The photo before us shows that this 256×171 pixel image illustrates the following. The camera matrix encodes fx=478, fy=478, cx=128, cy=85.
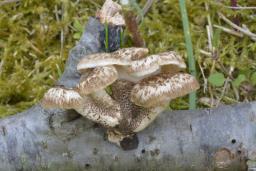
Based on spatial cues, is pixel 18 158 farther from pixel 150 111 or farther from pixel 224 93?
pixel 224 93

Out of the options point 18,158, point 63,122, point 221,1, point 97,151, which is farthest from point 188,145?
point 221,1

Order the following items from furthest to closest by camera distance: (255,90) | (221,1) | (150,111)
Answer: (221,1) < (255,90) < (150,111)

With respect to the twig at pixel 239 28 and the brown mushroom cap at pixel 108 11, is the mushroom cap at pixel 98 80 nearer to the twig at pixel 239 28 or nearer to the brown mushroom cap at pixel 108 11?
the brown mushroom cap at pixel 108 11

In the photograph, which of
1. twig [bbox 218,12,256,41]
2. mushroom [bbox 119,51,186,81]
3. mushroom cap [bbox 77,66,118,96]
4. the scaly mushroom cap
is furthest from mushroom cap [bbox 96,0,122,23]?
twig [bbox 218,12,256,41]

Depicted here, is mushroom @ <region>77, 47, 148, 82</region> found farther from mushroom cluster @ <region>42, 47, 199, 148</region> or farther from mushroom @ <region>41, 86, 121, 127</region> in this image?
mushroom @ <region>41, 86, 121, 127</region>

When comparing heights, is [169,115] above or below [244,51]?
below

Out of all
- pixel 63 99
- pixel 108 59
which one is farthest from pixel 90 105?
pixel 108 59

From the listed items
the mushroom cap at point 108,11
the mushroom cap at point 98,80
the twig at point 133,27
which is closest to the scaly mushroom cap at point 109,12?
the mushroom cap at point 108,11

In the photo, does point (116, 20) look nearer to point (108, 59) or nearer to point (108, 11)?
point (108, 11)
